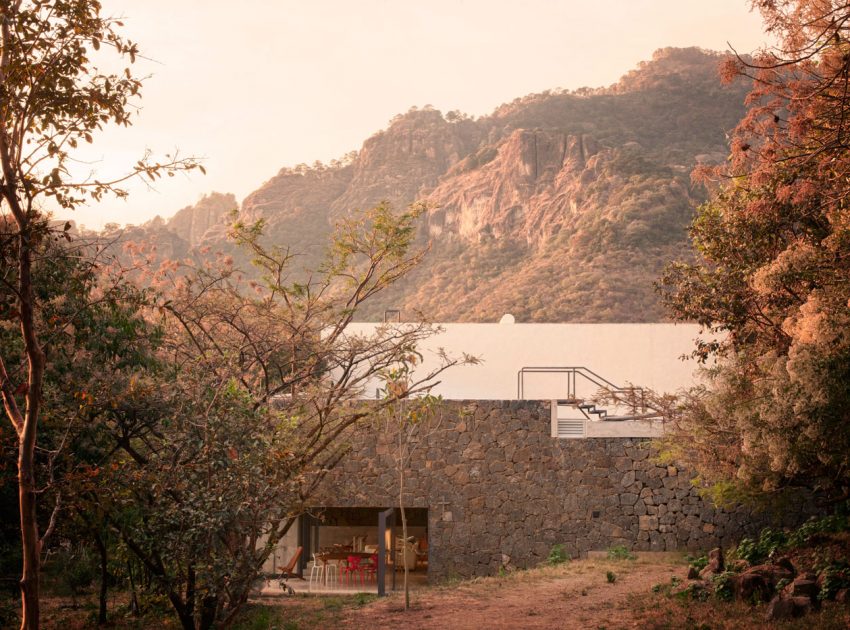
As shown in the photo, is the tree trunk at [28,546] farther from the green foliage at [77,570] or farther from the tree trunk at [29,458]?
the green foliage at [77,570]

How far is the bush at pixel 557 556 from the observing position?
15852 mm

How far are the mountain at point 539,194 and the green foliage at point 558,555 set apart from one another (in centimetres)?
1962

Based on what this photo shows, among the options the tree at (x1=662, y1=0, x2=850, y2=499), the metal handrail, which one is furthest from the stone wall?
the metal handrail

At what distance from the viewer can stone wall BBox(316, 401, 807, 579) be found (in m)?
A: 16.0

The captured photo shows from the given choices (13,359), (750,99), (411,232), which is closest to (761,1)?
(750,99)

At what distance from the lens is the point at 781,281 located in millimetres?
10219

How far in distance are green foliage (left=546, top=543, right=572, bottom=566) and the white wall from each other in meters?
4.67

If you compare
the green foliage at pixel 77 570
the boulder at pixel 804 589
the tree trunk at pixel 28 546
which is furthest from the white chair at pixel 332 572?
the tree trunk at pixel 28 546

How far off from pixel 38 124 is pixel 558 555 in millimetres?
11659

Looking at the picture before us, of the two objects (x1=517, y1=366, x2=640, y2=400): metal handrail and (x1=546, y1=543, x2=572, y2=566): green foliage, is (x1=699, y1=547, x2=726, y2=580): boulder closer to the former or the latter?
(x1=546, y1=543, x2=572, y2=566): green foliage

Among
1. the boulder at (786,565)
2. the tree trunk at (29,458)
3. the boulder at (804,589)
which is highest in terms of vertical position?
the tree trunk at (29,458)

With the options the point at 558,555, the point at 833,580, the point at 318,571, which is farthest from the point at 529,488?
the point at 833,580

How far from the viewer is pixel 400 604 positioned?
41.0ft

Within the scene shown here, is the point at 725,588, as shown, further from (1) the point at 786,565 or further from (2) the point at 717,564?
(2) the point at 717,564
